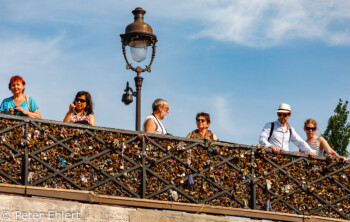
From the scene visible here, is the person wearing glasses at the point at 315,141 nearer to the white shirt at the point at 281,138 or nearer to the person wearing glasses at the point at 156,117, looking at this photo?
the white shirt at the point at 281,138

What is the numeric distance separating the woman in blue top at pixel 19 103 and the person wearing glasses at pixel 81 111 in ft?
1.64

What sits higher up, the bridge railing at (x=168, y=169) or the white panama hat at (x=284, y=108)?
the white panama hat at (x=284, y=108)

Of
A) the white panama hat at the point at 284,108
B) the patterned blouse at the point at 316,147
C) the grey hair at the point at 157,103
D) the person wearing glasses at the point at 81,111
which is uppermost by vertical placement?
the white panama hat at the point at 284,108

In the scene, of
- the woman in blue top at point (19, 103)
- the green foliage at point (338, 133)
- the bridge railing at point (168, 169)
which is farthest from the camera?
the green foliage at point (338, 133)

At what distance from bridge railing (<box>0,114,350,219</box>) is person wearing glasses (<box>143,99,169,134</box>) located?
0.22 metres

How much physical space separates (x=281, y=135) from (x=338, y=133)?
44.4ft

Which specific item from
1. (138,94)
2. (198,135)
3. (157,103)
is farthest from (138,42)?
(198,135)

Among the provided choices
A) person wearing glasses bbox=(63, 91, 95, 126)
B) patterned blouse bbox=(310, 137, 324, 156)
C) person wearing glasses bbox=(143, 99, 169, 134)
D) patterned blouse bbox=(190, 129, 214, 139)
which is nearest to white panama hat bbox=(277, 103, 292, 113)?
patterned blouse bbox=(310, 137, 324, 156)

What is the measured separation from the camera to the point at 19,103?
12703 mm

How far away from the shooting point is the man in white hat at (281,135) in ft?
46.3

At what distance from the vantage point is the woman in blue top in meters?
12.6

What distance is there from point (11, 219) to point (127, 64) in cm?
431

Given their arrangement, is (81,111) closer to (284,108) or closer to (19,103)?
(19,103)

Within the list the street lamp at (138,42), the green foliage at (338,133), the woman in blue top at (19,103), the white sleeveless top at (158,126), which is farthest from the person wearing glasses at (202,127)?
the green foliage at (338,133)
